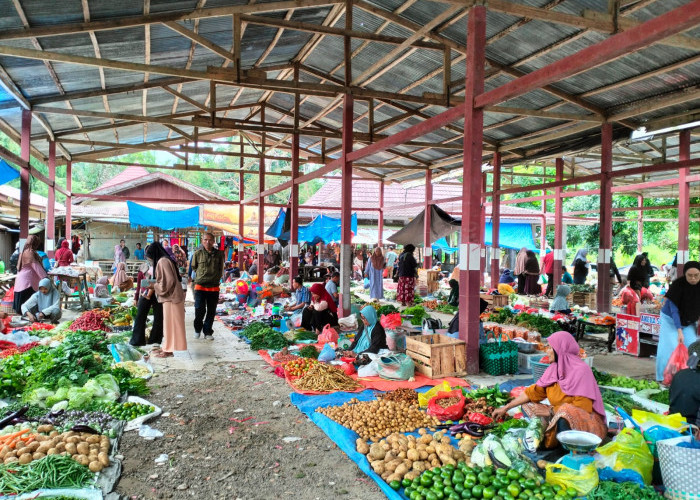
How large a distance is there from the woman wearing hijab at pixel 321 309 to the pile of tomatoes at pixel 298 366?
2303mm

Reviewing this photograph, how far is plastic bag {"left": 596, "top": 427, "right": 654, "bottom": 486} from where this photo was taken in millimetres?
3324

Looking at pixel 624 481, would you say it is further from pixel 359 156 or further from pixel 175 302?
pixel 359 156

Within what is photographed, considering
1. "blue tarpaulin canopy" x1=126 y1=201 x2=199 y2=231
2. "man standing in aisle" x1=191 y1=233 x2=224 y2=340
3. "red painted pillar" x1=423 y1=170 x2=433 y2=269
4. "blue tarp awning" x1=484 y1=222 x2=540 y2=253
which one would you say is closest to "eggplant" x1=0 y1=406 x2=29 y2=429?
"man standing in aisle" x1=191 y1=233 x2=224 y2=340

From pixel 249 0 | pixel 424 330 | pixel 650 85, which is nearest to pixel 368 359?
pixel 424 330

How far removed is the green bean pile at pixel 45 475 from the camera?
3.19 m

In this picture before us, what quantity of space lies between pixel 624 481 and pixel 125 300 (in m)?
12.1

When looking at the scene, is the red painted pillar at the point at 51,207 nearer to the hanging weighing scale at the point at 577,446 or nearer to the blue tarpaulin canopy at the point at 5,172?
the blue tarpaulin canopy at the point at 5,172

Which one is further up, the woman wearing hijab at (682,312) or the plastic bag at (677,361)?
the woman wearing hijab at (682,312)

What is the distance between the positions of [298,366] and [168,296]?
2162 mm

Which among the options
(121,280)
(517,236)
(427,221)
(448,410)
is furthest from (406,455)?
(517,236)

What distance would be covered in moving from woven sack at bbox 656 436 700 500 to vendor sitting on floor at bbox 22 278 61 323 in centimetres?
976

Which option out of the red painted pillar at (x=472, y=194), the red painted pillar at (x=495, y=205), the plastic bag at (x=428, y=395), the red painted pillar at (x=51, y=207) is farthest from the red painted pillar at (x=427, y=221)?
the plastic bag at (x=428, y=395)

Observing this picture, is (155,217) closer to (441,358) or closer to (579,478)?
(441,358)

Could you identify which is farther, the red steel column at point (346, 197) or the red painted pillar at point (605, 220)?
the red painted pillar at point (605, 220)
